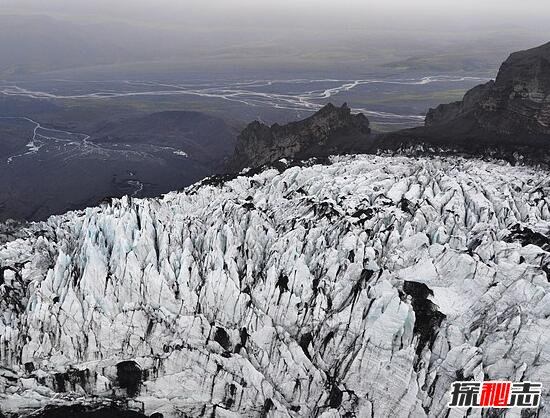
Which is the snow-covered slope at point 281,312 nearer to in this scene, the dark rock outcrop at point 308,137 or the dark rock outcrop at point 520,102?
the dark rock outcrop at point 520,102

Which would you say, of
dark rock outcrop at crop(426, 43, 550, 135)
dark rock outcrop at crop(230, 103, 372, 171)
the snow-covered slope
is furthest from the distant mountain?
the snow-covered slope

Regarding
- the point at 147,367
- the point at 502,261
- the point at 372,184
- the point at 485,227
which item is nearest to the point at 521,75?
the point at 372,184

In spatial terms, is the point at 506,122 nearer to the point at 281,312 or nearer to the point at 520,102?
the point at 520,102

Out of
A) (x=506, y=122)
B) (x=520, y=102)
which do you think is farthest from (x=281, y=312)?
(x=520, y=102)

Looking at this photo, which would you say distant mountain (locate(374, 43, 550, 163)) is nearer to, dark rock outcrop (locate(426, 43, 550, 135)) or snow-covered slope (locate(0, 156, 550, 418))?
dark rock outcrop (locate(426, 43, 550, 135))

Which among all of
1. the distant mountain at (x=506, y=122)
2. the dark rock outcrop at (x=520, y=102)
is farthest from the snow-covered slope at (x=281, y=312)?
the dark rock outcrop at (x=520, y=102)

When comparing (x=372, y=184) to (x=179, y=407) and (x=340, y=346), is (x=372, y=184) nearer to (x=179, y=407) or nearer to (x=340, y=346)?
(x=340, y=346)
